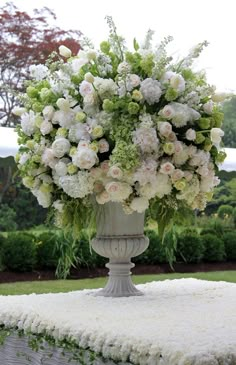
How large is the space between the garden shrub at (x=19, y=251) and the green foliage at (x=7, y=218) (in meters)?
3.66

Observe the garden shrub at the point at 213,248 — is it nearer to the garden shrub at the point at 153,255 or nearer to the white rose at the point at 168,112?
the garden shrub at the point at 153,255

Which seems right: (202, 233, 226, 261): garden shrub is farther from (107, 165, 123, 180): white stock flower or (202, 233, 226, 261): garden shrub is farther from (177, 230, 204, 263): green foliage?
(107, 165, 123, 180): white stock flower

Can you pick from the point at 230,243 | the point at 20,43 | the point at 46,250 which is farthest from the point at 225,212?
the point at 20,43

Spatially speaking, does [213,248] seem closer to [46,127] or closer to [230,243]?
[230,243]

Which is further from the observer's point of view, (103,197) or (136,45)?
(136,45)

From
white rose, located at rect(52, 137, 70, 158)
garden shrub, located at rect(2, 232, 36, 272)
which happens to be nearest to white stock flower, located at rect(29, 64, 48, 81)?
white rose, located at rect(52, 137, 70, 158)

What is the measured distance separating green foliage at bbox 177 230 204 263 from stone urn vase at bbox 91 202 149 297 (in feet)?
22.3

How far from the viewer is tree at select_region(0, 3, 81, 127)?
46.6 feet

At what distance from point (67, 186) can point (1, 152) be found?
4.78 meters

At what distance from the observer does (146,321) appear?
2.42 metres

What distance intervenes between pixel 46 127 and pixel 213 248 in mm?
7656

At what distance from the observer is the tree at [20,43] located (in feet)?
46.6

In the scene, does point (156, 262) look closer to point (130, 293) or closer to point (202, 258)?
point (202, 258)

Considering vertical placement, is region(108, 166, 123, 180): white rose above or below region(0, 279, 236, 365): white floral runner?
above
